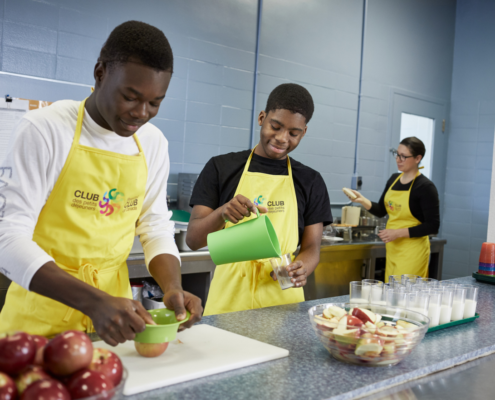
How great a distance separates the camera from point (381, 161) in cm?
492

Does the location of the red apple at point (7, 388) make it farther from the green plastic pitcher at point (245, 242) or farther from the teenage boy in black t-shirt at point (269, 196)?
→ the teenage boy in black t-shirt at point (269, 196)

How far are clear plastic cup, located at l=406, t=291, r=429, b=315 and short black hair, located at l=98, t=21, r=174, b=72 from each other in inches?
37.4

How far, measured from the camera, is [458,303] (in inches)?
62.6

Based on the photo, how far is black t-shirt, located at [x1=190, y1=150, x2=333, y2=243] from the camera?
1889mm

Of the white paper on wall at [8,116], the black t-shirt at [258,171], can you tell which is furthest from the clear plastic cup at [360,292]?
the white paper on wall at [8,116]

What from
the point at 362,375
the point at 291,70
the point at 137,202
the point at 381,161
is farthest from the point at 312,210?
the point at 381,161

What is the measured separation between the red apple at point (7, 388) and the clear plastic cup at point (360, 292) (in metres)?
1.14

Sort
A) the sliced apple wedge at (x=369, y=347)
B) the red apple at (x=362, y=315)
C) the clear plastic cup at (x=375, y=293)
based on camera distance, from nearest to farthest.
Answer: the sliced apple wedge at (x=369, y=347) < the red apple at (x=362, y=315) < the clear plastic cup at (x=375, y=293)

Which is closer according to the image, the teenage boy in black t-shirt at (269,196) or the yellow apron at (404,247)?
the teenage boy in black t-shirt at (269,196)

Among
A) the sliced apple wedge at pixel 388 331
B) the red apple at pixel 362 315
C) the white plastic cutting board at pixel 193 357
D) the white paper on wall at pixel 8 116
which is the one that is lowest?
the white plastic cutting board at pixel 193 357

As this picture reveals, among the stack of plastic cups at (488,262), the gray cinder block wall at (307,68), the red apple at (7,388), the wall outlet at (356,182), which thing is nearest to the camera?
the red apple at (7,388)

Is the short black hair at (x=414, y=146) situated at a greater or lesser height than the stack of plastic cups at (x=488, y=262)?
greater

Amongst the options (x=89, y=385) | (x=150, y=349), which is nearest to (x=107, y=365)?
(x=89, y=385)

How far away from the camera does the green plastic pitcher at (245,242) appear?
54.7 inches
